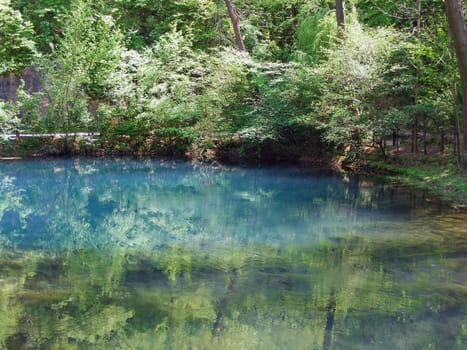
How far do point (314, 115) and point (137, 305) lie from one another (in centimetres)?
1214

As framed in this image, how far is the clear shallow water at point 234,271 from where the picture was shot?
15.9 feet

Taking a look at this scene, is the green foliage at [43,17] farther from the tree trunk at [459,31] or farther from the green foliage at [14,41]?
the tree trunk at [459,31]

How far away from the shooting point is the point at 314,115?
16.6 meters

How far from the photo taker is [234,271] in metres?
6.68

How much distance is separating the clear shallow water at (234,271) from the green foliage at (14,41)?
13.4m

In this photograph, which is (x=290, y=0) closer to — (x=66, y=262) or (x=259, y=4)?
(x=259, y=4)

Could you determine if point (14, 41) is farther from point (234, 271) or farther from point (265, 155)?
point (234, 271)

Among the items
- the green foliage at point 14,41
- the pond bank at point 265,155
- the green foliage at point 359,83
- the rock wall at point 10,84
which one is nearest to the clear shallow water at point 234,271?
the pond bank at point 265,155

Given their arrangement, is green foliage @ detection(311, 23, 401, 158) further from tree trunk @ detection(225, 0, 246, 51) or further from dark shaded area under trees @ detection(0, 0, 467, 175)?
tree trunk @ detection(225, 0, 246, 51)

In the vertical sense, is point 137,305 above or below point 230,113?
below

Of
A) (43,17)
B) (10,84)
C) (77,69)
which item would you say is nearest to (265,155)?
(77,69)

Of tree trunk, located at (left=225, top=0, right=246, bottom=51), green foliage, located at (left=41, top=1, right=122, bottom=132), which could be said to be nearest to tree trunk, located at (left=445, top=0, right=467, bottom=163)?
tree trunk, located at (left=225, top=0, right=246, bottom=51)

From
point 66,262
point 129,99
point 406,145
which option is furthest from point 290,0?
point 66,262

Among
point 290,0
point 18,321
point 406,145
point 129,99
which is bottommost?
point 18,321
